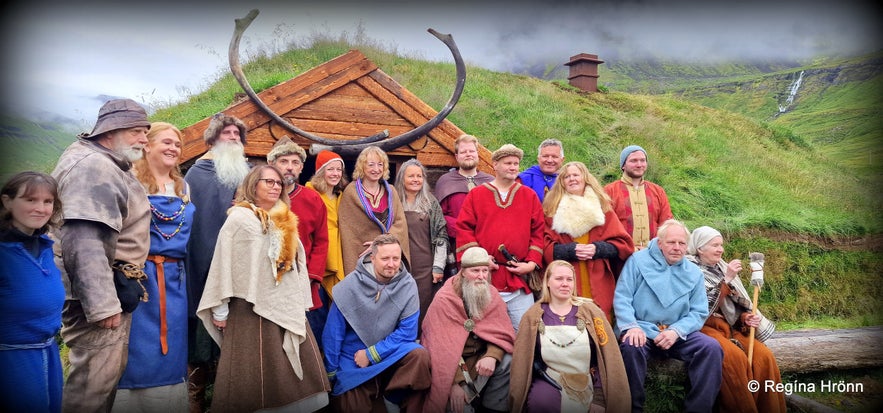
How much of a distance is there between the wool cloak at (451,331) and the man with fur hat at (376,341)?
0.34ft

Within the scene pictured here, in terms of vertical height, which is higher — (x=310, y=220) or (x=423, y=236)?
(x=310, y=220)

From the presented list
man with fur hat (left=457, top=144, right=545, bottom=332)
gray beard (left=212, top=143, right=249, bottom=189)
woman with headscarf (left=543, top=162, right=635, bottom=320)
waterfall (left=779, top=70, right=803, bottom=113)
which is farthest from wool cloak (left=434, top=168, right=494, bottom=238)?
waterfall (left=779, top=70, right=803, bottom=113)

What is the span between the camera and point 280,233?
11.3 feet

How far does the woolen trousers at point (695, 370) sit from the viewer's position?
3.83 meters

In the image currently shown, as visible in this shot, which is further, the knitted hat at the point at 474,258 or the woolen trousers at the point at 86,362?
the knitted hat at the point at 474,258

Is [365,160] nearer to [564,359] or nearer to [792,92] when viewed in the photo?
[564,359]

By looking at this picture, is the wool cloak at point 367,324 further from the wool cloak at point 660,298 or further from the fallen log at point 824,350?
the fallen log at point 824,350

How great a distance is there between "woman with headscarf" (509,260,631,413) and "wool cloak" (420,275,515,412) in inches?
9.3

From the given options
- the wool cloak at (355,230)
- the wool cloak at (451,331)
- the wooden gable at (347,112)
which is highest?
the wooden gable at (347,112)

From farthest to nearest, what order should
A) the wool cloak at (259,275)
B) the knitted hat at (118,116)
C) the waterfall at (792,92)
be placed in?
the waterfall at (792,92) < the wool cloak at (259,275) < the knitted hat at (118,116)

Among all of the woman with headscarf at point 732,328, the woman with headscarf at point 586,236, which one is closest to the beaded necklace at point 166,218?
the woman with headscarf at point 586,236

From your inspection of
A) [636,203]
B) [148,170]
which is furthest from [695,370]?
[148,170]

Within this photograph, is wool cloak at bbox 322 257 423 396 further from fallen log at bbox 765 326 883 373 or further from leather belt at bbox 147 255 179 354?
fallen log at bbox 765 326 883 373

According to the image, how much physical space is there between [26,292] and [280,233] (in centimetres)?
132
